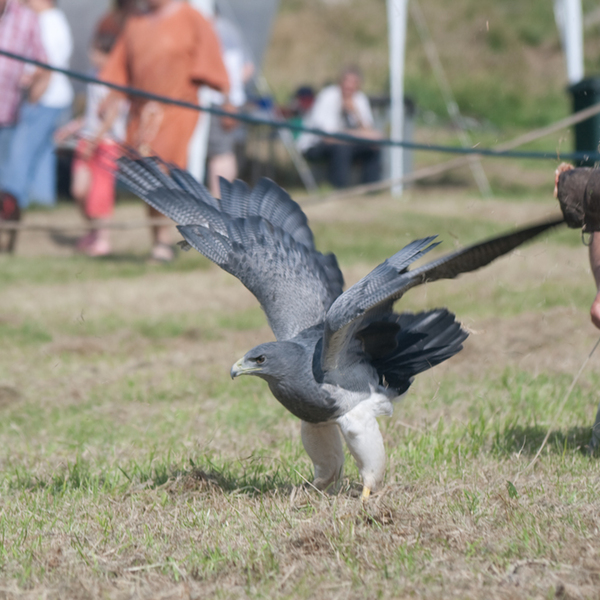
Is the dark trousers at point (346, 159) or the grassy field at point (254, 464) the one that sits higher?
the dark trousers at point (346, 159)

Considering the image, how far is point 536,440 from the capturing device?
11.0 feet

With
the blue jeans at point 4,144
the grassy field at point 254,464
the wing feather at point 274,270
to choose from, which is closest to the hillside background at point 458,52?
the blue jeans at point 4,144

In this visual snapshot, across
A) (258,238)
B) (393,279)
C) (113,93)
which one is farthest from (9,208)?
(393,279)

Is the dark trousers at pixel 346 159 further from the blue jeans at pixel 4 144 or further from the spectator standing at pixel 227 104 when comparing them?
the blue jeans at pixel 4 144

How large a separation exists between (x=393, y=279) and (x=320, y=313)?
27.0 inches

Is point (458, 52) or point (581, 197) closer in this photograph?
point (581, 197)

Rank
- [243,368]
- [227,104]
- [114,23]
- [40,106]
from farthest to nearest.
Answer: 1. [114,23]
2. [227,104]
3. [40,106]
4. [243,368]

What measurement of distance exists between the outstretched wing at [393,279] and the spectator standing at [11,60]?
5684 mm

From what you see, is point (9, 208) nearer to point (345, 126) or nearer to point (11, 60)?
point (11, 60)

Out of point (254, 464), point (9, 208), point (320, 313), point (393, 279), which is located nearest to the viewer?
point (393, 279)

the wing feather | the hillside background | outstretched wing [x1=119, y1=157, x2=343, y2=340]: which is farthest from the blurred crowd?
the hillside background

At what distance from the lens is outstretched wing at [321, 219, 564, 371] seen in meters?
2.20

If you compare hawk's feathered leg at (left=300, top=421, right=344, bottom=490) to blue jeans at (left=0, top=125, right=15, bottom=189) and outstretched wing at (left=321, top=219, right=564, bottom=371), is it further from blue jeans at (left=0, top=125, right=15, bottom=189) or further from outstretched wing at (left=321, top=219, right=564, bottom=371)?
blue jeans at (left=0, top=125, right=15, bottom=189)

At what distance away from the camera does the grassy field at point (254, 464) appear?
7.27 feet
